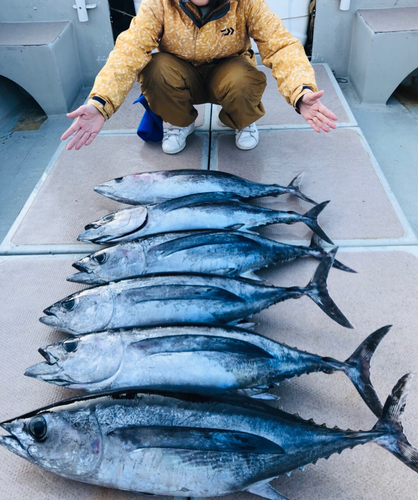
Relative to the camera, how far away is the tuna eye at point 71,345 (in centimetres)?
138

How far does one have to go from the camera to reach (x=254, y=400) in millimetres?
1253

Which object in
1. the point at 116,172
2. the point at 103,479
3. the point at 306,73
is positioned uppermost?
the point at 306,73

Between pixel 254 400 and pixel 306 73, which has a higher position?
pixel 306 73

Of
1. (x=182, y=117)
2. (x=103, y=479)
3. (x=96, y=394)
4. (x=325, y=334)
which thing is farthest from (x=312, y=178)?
(x=103, y=479)

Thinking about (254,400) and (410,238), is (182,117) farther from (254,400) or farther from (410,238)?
(254,400)

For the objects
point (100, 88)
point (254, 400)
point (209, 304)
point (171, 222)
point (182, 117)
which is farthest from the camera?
point (182, 117)

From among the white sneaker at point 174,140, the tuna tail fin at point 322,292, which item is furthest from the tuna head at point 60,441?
the white sneaker at point 174,140

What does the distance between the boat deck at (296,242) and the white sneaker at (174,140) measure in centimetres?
5

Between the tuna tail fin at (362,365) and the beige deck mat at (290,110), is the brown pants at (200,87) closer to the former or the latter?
the beige deck mat at (290,110)

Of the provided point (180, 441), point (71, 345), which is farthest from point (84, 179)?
point (180, 441)

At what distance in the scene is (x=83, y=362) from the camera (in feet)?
4.43

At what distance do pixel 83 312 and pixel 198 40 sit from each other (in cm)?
163

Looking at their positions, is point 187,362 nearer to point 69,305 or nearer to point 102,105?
point 69,305

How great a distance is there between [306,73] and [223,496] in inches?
71.4
